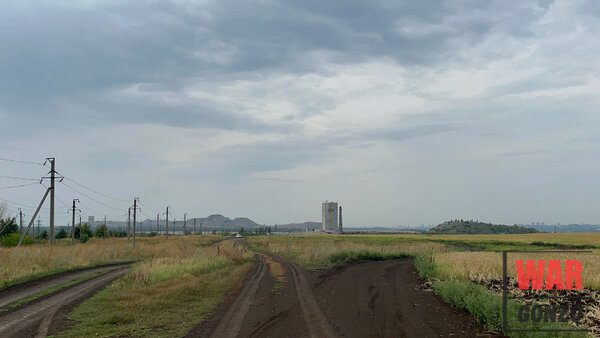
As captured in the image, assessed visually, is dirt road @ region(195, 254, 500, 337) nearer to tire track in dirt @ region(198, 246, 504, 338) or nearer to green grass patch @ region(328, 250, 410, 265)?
tire track in dirt @ region(198, 246, 504, 338)

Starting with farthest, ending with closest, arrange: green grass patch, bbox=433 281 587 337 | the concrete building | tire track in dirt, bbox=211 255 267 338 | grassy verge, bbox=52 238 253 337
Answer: the concrete building, grassy verge, bbox=52 238 253 337, tire track in dirt, bbox=211 255 267 338, green grass patch, bbox=433 281 587 337

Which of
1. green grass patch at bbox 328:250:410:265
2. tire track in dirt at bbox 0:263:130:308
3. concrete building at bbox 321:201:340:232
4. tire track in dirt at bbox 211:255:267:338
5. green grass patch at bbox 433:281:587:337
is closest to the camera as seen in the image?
green grass patch at bbox 433:281:587:337

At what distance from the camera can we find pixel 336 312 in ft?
50.2

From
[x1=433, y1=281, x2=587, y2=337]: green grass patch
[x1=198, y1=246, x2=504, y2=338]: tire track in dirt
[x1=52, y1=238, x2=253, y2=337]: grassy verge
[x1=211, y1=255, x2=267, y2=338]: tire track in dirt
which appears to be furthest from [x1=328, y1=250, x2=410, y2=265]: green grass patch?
[x1=433, y1=281, x2=587, y2=337]: green grass patch

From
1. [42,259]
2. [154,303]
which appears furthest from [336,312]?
[42,259]

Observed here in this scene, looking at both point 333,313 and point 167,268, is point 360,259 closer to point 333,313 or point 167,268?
point 167,268

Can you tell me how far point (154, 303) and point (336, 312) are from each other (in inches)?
290

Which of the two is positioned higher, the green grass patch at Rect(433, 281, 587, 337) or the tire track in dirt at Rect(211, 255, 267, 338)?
the green grass patch at Rect(433, 281, 587, 337)

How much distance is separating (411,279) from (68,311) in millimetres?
17873

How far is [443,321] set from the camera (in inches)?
526

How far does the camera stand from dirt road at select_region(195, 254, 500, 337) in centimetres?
1224

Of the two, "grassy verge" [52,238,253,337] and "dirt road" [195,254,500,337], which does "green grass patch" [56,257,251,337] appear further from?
"dirt road" [195,254,500,337]

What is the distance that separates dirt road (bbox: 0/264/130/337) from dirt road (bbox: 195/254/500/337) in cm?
512

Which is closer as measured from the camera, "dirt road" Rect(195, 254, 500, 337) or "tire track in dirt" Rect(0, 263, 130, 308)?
"dirt road" Rect(195, 254, 500, 337)
